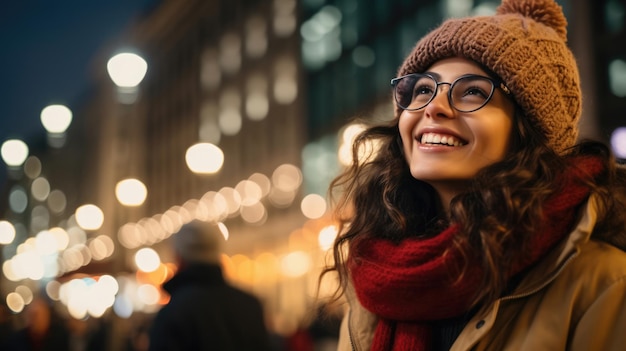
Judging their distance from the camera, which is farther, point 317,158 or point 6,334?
point 317,158

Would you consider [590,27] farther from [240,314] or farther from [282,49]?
[282,49]

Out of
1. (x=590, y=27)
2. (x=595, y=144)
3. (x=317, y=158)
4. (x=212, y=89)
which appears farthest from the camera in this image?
(x=212, y=89)

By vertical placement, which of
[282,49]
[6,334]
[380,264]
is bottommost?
[6,334]

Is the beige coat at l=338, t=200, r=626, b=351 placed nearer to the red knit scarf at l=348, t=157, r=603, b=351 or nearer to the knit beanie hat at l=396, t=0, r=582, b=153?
the red knit scarf at l=348, t=157, r=603, b=351

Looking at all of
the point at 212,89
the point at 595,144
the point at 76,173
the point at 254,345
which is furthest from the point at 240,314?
the point at 76,173

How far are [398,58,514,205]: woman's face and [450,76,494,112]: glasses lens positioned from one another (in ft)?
0.07

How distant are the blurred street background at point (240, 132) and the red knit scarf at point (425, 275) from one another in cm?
54

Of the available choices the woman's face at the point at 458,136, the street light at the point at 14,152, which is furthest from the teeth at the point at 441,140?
the street light at the point at 14,152

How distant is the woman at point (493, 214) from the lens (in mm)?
2434

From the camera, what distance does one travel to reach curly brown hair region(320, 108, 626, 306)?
8.14ft

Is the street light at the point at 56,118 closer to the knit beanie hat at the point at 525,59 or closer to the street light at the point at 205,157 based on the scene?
the street light at the point at 205,157

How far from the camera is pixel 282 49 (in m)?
48.6

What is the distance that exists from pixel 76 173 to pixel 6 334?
81297 mm

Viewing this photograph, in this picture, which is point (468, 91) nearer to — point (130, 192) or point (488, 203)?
point (488, 203)
